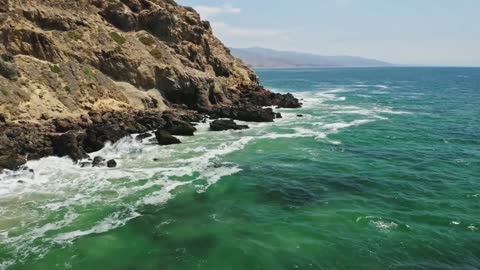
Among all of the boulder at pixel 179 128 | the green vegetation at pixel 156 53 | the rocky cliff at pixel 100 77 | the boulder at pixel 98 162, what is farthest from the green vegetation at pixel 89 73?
the boulder at pixel 98 162

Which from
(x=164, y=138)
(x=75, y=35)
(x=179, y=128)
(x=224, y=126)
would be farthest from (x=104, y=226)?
(x=75, y=35)

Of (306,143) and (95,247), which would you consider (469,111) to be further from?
(95,247)

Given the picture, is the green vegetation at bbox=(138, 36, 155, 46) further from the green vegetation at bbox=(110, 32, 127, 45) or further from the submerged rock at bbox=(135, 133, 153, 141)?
the submerged rock at bbox=(135, 133, 153, 141)

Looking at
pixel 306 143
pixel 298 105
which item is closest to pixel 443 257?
pixel 306 143

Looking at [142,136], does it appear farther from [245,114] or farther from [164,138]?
[245,114]

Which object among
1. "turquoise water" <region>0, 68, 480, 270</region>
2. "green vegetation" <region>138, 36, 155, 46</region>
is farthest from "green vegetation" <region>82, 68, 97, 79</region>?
"turquoise water" <region>0, 68, 480, 270</region>

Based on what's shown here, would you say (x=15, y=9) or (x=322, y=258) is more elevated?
(x=15, y=9)
